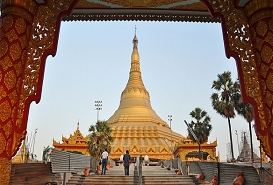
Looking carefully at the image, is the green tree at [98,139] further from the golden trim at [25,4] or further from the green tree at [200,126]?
the golden trim at [25,4]

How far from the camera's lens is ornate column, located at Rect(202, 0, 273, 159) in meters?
3.98

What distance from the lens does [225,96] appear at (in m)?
24.0

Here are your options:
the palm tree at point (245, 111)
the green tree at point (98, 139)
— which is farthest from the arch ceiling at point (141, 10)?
the green tree at point (98, 139)

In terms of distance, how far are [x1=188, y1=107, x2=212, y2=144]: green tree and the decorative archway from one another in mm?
24538

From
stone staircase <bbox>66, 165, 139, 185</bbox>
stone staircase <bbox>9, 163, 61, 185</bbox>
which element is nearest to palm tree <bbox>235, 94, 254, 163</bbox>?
stone staircase <bbox>66, 165, 139, 185</bbox>

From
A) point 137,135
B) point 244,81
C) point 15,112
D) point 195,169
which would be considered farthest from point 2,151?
point 137,135

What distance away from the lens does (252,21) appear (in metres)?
4.38

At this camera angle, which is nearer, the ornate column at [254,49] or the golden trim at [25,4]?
the ornate column at [254,49]

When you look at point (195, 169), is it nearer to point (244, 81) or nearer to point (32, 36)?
point (244, 81)

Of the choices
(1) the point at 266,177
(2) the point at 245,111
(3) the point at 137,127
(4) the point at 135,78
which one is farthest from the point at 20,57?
(4) the point at 135,78

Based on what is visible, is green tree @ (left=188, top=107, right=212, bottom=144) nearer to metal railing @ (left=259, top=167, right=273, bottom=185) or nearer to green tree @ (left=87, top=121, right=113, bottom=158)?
green tree @ (left=87, top=121, right=113, bottom=158)

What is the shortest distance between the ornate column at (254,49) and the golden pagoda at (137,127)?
3072 centimetres

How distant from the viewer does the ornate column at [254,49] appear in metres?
3.98

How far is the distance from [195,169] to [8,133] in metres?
6.57
